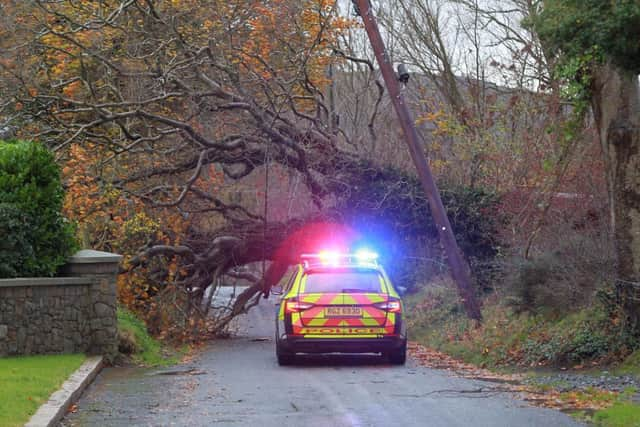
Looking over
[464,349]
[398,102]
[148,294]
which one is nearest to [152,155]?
[148,294]

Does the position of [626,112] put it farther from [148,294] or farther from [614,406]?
[148,294]

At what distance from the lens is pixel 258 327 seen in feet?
121

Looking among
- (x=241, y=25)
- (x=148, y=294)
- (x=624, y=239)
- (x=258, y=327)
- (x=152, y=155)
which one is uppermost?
(x=241, y=25)

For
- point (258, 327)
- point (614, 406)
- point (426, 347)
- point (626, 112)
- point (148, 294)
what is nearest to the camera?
point (614, 406)

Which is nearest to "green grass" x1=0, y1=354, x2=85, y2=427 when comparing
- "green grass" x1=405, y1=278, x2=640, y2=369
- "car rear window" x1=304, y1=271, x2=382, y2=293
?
"car rear window" x1=304, y1=271, x2=382, y2=293

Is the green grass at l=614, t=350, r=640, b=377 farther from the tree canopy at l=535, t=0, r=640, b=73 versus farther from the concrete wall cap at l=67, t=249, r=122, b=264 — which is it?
the concrete wall cap at l=67, t=249, r=122, b=264

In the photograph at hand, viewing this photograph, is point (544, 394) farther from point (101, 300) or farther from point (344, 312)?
point (101, 300)

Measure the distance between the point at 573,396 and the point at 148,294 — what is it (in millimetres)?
15285

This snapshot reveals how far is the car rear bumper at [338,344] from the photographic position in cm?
1502

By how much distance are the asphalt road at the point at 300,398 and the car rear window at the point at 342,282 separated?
1238 mm

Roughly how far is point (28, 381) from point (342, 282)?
555cm

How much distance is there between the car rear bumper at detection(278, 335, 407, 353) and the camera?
15.0 meters

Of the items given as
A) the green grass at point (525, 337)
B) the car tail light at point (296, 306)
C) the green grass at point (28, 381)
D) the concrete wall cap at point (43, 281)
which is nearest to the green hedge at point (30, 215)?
the concrete wall cap at point (43, 281)

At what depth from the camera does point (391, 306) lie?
49.8 feet
